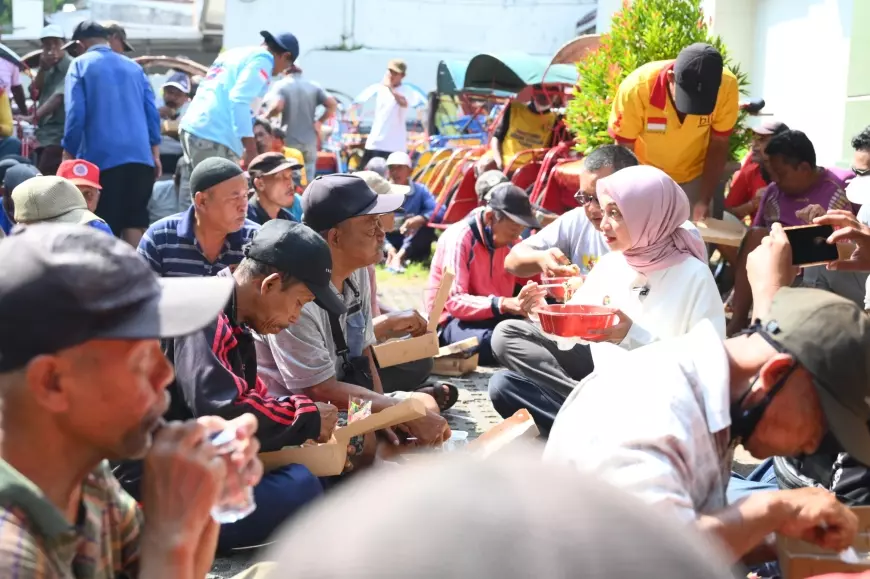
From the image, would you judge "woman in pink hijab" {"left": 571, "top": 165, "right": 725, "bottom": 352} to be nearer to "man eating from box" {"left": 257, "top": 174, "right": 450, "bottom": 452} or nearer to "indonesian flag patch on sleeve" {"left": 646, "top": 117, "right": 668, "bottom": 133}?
"man eating from box" {"left": 257, "top": 174, "right": 450, "bottom": 452}

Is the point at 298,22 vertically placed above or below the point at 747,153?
above

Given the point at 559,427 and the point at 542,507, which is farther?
the point at 559,427

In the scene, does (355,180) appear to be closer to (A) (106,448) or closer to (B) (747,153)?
(A) (106,448)

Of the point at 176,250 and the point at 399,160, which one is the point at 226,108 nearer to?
the point at 176,250

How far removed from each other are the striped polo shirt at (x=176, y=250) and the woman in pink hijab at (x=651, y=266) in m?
1.84

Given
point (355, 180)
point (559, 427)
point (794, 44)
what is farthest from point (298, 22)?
point (559, 427)

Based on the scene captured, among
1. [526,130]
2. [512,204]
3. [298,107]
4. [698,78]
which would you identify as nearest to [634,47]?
[698,78]

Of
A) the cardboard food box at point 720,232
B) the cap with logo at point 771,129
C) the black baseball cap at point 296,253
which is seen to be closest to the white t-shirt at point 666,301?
the black baseball cap at point 296,253

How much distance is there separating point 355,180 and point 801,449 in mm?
2761

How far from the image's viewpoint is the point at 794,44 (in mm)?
8742

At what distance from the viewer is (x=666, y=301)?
4125mm

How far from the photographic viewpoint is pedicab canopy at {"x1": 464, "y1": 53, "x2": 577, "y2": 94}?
1280cm

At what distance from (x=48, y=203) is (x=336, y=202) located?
1.67 meters

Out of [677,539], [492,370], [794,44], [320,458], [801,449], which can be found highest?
[794,44]
